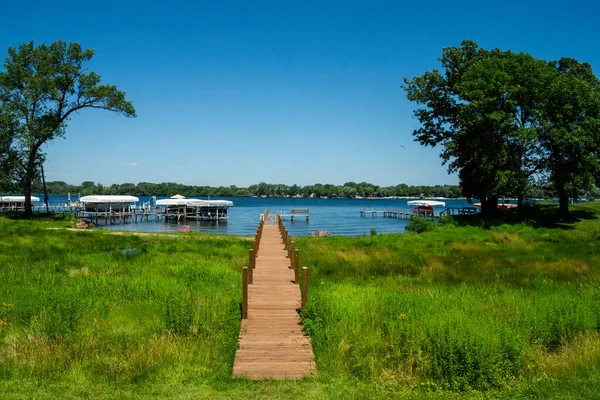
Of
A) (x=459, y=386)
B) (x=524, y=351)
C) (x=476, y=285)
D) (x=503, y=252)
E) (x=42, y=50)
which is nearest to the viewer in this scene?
(x=459, y=386)

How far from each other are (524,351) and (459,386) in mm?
1688

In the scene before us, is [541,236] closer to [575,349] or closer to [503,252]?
[503,252]

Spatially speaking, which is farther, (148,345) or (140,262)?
(140,262)

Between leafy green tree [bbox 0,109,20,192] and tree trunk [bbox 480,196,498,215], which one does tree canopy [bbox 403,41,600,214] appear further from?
leafy green tree [bbox 0,109,20,192]

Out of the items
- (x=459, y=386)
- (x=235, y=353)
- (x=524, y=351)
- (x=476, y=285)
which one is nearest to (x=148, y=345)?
(x=235, y=353)

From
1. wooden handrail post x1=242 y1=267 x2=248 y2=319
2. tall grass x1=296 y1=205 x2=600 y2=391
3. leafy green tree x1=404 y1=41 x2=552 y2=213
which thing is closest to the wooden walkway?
wooden handrail post x1=242 y1=267 x2=248 y2=319

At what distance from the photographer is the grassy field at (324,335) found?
736cm

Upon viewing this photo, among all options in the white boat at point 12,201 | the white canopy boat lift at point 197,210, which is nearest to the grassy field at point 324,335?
the white canopy boat lift at point 197,210

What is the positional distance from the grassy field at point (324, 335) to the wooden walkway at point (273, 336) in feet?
0.95

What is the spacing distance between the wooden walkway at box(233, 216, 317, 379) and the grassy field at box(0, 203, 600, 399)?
0.29m

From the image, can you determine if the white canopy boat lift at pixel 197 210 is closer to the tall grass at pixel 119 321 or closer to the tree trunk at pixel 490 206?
the tree trunk at pixel 490 206

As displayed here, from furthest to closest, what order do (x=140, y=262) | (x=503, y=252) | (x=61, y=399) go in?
(x=503, y=252), (x=140, y=262), (x=61, y=399)

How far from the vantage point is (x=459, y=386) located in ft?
24.7

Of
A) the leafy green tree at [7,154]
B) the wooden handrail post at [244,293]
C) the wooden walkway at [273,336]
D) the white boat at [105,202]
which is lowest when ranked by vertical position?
the wooden walkway at [273,336]
